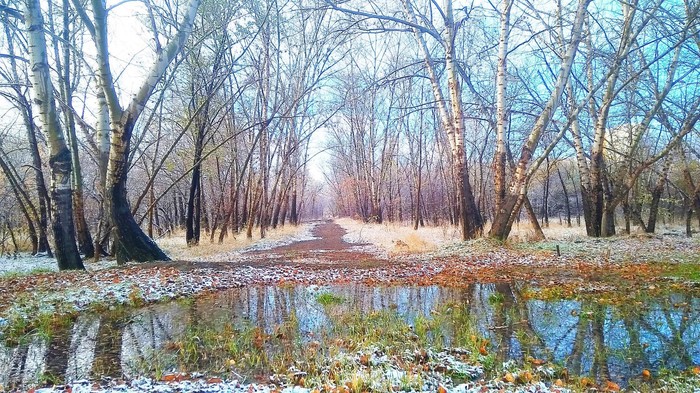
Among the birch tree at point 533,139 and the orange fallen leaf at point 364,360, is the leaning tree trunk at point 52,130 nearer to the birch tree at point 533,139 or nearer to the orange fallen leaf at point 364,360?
the orange fallen leaf at point 364,360

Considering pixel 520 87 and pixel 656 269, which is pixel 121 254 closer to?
pixel 656 269

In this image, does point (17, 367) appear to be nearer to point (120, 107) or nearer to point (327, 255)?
point (120, 107)

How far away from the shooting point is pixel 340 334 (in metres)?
4.40

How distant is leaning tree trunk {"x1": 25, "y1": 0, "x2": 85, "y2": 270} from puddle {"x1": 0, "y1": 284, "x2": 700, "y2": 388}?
426 cm

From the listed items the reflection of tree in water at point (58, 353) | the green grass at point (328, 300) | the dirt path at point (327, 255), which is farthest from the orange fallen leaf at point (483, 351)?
the dirt path at point (327, 255)

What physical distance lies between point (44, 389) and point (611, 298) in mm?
6718

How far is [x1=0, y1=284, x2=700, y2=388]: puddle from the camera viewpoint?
3.53m

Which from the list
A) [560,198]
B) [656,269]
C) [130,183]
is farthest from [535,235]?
[560,198]

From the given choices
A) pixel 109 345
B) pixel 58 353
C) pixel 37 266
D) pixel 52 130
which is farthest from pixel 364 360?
pixel 37 266

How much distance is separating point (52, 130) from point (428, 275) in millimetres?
8285

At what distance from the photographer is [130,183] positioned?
35.2 meters

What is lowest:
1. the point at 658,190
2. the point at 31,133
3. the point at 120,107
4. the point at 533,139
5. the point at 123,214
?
the point at 123,214

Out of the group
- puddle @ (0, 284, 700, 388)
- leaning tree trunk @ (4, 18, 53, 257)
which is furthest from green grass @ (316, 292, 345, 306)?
leaning tree trunk @ (4, 18, 53, 257)

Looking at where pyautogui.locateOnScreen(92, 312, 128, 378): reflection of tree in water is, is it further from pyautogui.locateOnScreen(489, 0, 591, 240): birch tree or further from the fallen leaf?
pyautogui.locateOnScreen(489, 0, 591, 240): birch tree
